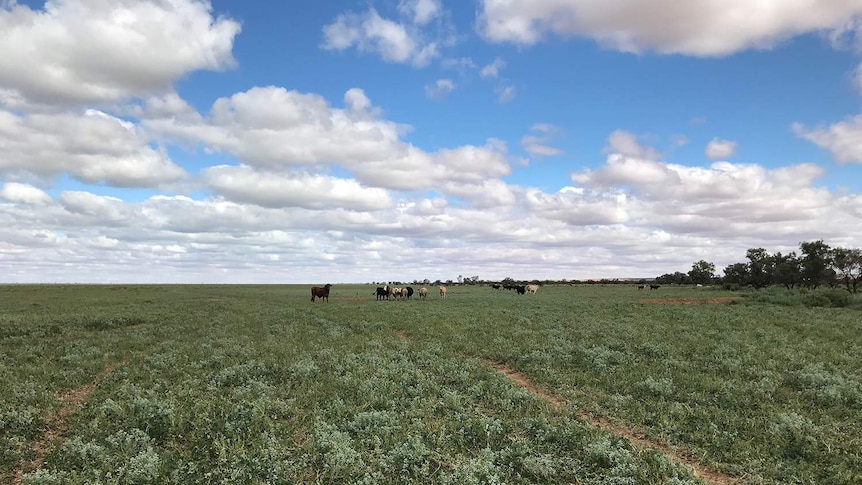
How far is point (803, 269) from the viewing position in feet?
342

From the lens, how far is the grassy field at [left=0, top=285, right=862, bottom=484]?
9.50 meters

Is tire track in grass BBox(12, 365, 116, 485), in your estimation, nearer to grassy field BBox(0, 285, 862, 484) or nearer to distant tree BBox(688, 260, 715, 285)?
grassy field BBox(0, 285, 862, 484)

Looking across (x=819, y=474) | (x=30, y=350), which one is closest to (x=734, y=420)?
(x=819, y=474)

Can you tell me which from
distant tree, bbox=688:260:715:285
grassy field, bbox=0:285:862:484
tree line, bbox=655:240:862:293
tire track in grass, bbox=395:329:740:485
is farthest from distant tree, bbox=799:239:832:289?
tire track in grass, bbox=395:329:740:485

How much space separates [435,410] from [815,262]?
382ft

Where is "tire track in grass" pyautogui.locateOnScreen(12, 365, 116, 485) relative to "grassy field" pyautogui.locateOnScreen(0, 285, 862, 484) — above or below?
below

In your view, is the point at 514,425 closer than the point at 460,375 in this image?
Yes

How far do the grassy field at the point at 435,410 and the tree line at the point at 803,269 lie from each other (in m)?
82.1

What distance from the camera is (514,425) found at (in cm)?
1188

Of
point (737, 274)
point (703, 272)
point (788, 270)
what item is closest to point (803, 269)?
point (788, 270)

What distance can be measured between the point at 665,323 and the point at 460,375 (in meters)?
21.1

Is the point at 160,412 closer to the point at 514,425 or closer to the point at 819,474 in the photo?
the point at 514,425

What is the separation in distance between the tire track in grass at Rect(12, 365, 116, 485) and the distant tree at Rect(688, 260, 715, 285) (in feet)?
583

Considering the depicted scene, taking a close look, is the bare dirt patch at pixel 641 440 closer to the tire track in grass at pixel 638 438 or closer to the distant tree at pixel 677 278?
the tire track in grass at pixel 638 438
